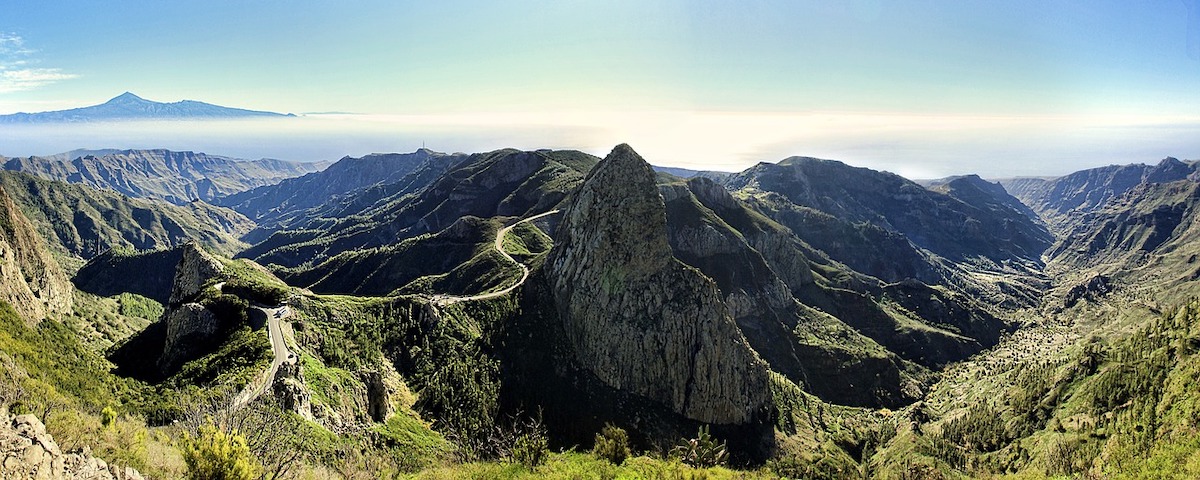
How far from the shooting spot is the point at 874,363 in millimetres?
194250

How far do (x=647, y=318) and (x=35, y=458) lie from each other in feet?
340

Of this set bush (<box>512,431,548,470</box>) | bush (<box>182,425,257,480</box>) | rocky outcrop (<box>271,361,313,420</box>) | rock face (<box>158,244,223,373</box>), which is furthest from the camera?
rock face (<box>158,244,223,373</box>)

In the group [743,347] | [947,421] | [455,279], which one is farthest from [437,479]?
[947,421]

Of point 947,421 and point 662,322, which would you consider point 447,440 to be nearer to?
point 662,322

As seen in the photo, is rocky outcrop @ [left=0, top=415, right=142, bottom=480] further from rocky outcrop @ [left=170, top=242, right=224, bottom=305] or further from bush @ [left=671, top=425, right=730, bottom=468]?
rocky outcrop @ [left=170, top=242, right=224, bottom=305]

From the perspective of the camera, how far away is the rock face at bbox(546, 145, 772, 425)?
11894 cm

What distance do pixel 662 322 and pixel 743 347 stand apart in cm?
2415

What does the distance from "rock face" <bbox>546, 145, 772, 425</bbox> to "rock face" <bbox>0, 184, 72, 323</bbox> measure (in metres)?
107

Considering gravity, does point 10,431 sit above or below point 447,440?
above

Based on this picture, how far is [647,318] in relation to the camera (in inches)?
4751

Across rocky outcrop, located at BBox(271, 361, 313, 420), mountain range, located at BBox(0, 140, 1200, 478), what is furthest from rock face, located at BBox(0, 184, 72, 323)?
rocky outcrop, located at BBox(271, 361, 313, 420)

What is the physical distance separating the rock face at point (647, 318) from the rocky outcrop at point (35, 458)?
314ft

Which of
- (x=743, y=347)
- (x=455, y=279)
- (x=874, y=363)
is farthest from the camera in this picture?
(x=874, y=363)

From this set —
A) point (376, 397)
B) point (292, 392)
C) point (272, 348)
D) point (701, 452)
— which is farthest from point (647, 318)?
point (292, 392)
